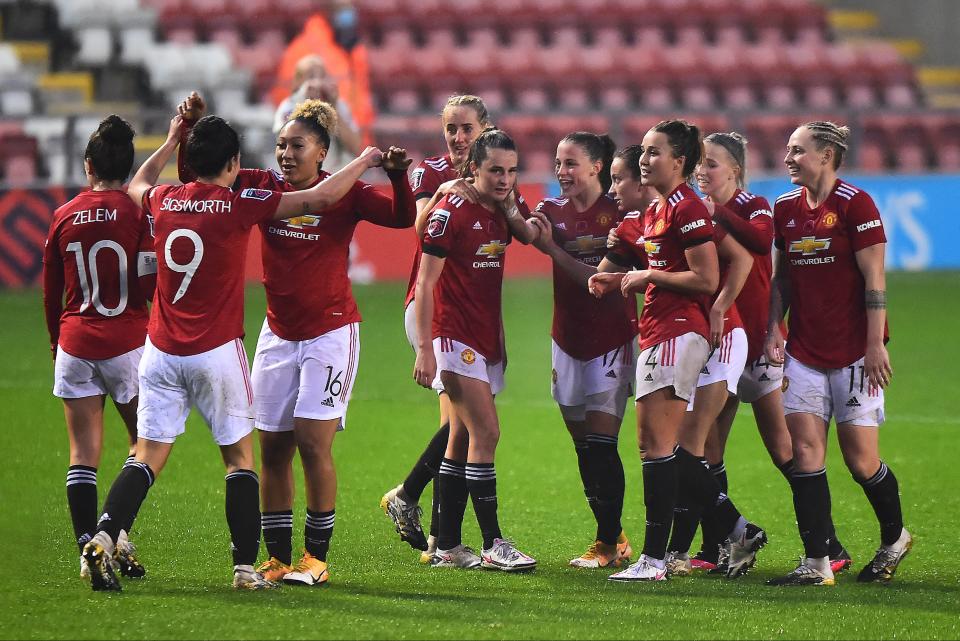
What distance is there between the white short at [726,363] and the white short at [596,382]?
0.39 m

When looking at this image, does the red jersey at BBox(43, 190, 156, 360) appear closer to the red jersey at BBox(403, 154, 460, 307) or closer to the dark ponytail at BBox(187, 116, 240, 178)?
the dark ponytail at BBox(187, 116, 240, 178)

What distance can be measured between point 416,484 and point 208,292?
5.20 ft

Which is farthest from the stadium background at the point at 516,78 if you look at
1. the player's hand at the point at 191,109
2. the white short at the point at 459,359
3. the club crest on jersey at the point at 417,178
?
the white short at the point at 459,359

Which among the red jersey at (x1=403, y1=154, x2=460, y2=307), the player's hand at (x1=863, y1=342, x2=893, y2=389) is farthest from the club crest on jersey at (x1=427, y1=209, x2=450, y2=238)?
the player's hand at (x1=863, y1=342, x2=893, y2=389)

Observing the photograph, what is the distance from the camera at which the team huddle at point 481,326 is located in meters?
5.30

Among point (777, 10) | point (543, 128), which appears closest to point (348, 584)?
point (543, 128)

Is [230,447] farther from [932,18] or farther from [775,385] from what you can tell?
[932,18]

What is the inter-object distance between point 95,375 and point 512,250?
9.82 meters

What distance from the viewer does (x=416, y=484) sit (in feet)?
20.9

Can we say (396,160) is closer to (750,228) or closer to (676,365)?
(676,365)

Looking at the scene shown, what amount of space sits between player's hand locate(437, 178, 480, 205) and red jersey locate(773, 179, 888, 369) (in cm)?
133

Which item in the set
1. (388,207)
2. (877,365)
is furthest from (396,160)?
(877,365)

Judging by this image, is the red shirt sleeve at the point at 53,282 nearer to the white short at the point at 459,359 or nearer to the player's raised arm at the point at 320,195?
the player's raised arm at the point at 320,195

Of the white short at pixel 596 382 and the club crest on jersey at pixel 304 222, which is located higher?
the club crest on jersey at pixel 304 222
